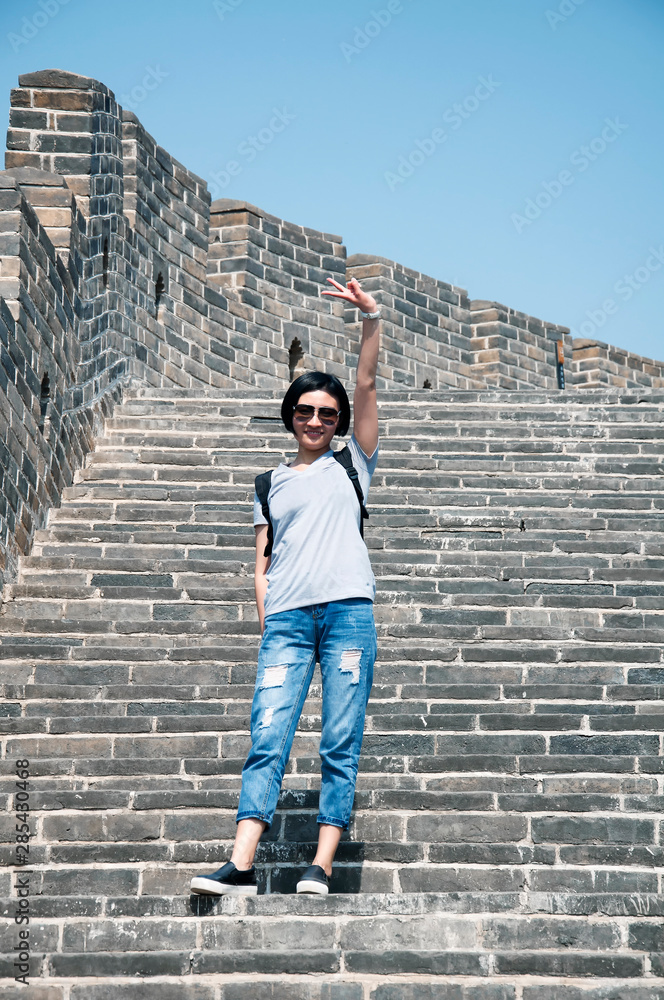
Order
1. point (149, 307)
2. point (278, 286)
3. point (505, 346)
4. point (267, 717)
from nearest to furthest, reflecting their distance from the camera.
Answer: point (267, 717), point (149, 307), point (278, 286), point (505, 346)

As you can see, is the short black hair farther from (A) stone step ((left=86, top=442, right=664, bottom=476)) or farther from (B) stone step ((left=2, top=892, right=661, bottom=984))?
(A) stone step ((left=86, top=442, right=664, bottom=476))

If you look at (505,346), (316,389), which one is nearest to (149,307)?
(505,346)

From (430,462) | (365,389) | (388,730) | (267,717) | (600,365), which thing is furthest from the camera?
(600,365)

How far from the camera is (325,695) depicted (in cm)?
418

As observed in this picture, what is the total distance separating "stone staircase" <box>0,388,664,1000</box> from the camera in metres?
3.91

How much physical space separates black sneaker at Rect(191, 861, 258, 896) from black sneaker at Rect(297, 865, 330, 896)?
154 millimetres

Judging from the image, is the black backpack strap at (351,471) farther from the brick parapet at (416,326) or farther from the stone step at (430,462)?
the brick parapet at (416,326)

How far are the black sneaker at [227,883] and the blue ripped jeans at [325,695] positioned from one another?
0.56ft

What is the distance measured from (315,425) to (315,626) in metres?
0.70

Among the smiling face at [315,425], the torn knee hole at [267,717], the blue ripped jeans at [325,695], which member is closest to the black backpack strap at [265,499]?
the smiling face at [315,425]

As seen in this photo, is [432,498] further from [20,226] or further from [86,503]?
[20,226]

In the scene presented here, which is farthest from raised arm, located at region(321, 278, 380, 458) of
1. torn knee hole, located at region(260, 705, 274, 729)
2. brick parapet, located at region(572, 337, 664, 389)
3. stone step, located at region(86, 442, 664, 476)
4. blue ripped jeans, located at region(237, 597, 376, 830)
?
brick parapet, located at region(572, 337, 664, 389)

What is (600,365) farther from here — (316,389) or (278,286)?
(316,389)

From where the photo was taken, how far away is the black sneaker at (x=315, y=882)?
157 inches
